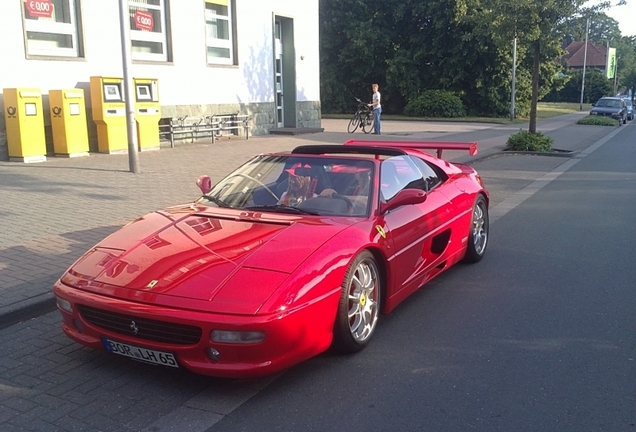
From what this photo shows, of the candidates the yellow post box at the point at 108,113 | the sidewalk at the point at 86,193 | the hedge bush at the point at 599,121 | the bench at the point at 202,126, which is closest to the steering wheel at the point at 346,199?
the sidewalk at the point at 86,193

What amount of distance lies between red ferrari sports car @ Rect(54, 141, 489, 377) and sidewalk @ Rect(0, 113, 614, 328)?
1390 mm

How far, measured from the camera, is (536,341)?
15.2 ft

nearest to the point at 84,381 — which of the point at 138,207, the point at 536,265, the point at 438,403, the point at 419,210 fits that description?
the point at 438,403

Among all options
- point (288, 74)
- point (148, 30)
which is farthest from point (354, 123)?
point (148, 30)

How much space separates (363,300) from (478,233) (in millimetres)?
2779

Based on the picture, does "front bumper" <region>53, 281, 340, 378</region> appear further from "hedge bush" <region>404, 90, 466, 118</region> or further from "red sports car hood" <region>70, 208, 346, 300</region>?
"hedge bush" <region>404, 90, 466, 118</region>

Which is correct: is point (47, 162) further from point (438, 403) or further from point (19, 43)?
point (438, 403)

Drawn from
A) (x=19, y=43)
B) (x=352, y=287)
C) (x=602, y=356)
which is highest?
(x=19, y=43)

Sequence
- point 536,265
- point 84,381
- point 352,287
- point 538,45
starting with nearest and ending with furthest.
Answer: point 84,381, point 352,287, point 536,265, point 538,45

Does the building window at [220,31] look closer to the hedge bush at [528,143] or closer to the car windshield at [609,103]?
the hedge bush at [528,143]

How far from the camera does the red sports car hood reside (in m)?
3.87

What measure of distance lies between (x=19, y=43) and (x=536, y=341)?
12861 millimetres

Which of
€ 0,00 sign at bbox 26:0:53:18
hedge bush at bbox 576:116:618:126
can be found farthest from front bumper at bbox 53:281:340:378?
hedge bush at bbox 576:116:618:126

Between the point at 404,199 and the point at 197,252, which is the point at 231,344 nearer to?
the point at 197,252
